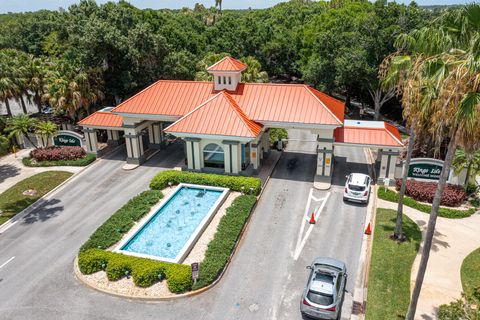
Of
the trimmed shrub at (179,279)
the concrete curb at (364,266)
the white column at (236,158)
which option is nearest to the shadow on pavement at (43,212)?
the trimmed shrub at (179,279)

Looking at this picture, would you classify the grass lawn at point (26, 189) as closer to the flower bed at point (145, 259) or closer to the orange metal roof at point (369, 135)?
the flower bed at point (145, 259)

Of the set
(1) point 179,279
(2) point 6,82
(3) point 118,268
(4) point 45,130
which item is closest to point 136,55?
(4) point 45,130

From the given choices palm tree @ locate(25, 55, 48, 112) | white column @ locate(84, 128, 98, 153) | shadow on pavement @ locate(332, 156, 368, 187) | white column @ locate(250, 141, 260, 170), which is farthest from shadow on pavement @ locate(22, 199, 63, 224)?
shadow on pavement @ locate(332, 156, 368, 187)

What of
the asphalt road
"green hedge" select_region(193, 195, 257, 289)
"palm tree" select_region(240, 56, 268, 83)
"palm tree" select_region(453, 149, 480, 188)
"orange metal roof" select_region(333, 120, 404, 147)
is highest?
"palm tree" select_region(240, 56, 268, 83)

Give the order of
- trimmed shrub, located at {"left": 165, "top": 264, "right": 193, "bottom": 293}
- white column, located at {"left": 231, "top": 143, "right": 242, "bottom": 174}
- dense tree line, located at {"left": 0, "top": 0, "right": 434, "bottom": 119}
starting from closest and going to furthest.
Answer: trimmed shrub, located at {"left": 165, "top": 264, "right": 193, "bottom": 293} < white column, located at {"left": 231, "top": 143, "right": 242, "bottom": 174} < dense tree line, located at {"left": 0, "top": 0, "right": 434, "bottom": 119}

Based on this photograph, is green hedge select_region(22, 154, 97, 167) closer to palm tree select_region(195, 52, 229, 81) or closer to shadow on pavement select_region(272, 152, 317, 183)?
palm tree select_region(195, 52, 229, 81)

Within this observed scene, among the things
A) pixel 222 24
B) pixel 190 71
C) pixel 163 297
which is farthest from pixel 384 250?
pixel 222 24

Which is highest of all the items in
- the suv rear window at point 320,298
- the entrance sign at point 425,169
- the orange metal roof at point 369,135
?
the orange metal roof at point 369,135
